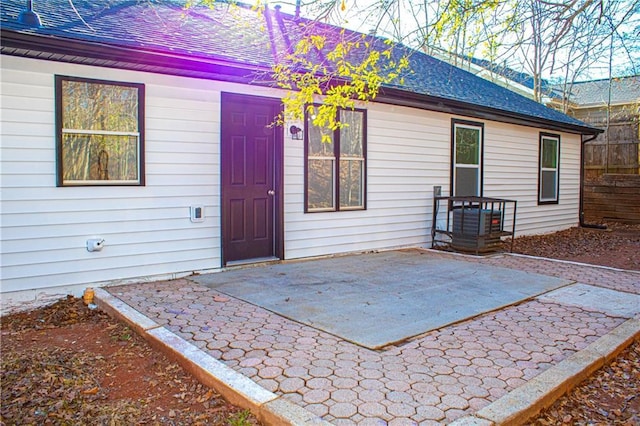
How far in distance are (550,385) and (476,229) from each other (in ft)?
17.3

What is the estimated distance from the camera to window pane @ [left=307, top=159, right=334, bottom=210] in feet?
23.8

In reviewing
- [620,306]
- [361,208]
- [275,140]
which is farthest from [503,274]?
[275,140]

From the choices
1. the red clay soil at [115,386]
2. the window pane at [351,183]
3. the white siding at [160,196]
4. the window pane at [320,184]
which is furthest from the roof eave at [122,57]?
the red clay soil at [115,386]

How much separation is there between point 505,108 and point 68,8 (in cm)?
788

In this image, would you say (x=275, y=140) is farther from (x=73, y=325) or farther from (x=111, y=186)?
(x=73, y=325)

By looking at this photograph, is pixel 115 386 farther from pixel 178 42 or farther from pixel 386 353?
pixel 178 42

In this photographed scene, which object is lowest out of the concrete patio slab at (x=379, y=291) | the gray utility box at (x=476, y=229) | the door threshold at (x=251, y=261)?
the concrete patio slab at (x=379, y=291)

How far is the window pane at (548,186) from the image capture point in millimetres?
11727

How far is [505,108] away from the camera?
9867 mm

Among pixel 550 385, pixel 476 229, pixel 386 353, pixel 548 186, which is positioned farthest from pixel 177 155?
pixel 548 186

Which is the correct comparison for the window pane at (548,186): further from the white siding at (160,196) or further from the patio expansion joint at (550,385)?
the patio expansion joint at (550,385)

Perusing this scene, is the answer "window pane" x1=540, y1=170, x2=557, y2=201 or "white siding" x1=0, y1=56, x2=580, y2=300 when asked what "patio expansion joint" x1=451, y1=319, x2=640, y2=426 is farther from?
"window pane" x1=540, y1=170, x2=557, y2=201

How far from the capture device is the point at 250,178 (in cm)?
661

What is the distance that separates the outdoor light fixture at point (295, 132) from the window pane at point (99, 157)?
85.7 inches
